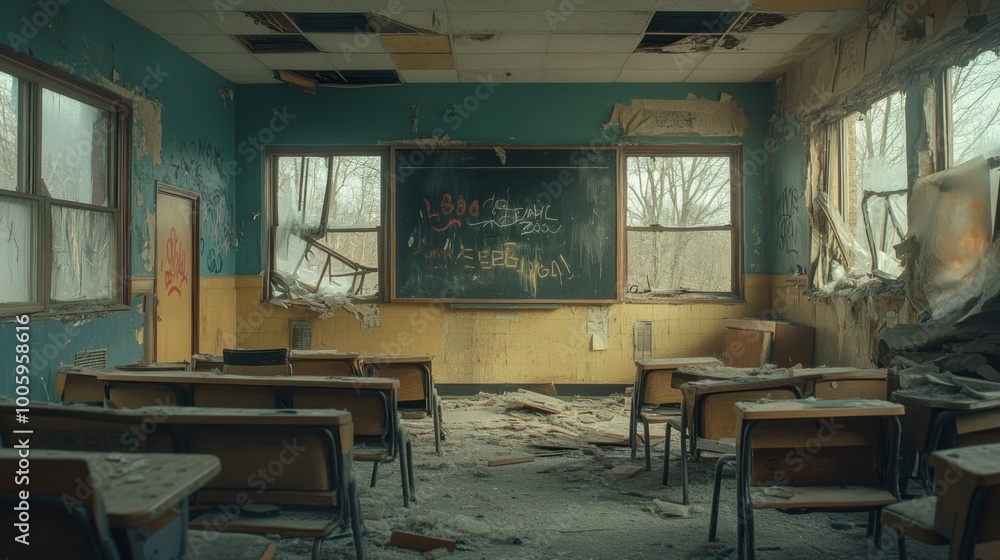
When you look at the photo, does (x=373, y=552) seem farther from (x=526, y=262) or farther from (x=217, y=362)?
(x=526, y=262)

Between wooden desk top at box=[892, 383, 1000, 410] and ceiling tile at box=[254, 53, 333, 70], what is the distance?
17.3 ft

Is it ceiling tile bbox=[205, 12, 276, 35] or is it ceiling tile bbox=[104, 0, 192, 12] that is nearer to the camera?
ceiling tile bbox=[104, 0, 192, 12]

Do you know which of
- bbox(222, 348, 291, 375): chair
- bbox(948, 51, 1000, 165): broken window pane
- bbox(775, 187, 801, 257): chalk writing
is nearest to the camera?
bbox(222, 348, 291, 375): chair

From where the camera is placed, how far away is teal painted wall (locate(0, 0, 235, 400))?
4.09 meters

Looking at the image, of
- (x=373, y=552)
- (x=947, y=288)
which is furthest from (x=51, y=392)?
(x=947, y=288)

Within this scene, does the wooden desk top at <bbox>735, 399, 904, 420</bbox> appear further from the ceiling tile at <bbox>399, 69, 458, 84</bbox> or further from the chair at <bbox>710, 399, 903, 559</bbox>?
the ceiling tile at <bbox>399, 69, 458, 84</bbox>

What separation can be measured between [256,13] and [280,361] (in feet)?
9.56

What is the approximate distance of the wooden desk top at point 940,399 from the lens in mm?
2154

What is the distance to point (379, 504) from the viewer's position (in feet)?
10.8

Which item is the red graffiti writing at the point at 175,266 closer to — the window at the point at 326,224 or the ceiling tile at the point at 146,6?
the window at the point at 326,224

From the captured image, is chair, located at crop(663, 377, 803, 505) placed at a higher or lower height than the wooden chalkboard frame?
lower

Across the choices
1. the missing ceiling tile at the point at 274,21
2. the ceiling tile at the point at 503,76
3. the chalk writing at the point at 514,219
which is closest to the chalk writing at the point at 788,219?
the chalk writing at the point at 514,219

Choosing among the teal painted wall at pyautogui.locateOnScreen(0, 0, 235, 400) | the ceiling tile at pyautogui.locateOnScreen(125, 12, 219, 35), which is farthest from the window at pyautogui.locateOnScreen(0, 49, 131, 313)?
the ceiling tile at pyautogui.locateOnScreen(125, 12, 219, 35)

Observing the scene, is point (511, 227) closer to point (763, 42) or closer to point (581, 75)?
point (581, 75)
